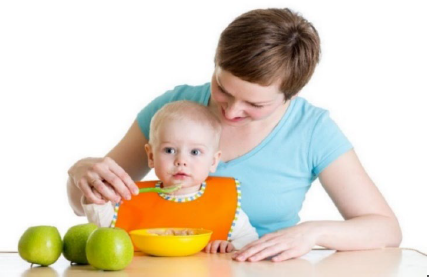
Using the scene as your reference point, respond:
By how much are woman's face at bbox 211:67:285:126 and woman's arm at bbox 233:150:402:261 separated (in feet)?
1.15

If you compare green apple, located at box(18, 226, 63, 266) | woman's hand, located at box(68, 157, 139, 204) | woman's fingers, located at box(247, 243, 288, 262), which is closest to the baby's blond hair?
woman's hand, located at box(68, 157, 139, 204)

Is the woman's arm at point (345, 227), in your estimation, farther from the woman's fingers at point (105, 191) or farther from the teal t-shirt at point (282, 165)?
the woman's fingers at point (105, 191)

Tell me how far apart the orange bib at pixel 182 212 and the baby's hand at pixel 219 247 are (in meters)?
0.14

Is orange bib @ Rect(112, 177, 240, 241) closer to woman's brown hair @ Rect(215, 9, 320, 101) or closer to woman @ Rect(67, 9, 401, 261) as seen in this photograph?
woman @ Rect(67, 9, 401, 261)

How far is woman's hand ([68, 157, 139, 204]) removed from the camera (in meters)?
2.12

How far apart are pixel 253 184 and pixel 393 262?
1.96ft

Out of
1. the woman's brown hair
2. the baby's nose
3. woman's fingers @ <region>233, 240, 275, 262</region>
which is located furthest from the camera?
the baby's nose

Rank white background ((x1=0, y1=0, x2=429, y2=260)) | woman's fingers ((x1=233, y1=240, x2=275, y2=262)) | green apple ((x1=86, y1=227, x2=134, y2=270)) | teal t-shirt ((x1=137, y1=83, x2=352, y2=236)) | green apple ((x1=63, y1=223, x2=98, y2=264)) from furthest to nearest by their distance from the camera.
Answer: white background ((x1=0, y1=0, x2=429, y2=260)) < teal t-shirt ((x1=137, y1=83, x2=352, y2=236)) < woman's fingers ((x1=233, y1=240, x2=275, y2=262)) < green apple ((x1=63, y1=223, x2=98, y2=264)) < green apple ((x1=86, y1=227, x2=134, y2=270))

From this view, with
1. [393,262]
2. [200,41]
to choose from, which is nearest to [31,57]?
[200,41]

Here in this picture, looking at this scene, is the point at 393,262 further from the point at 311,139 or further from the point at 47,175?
the point at 47,175

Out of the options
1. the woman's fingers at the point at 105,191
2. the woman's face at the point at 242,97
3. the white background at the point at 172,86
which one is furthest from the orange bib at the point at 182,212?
the white background at the point at 172,86

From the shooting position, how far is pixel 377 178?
13.0 ft

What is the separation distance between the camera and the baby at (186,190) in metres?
2.46

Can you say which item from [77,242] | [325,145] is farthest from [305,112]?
[77,242]
